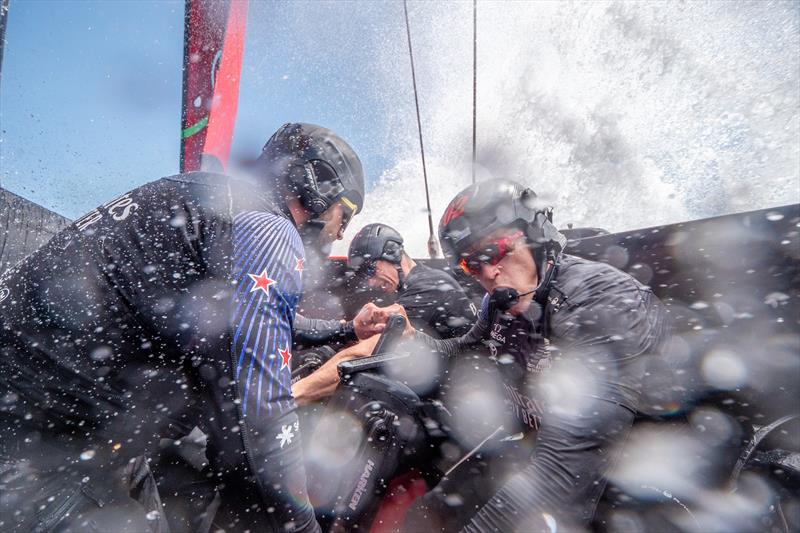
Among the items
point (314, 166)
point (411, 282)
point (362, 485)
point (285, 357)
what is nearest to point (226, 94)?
point (411, 282)

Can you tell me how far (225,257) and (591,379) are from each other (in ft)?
5.78

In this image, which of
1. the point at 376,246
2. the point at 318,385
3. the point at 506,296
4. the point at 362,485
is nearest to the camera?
the point at 362,485

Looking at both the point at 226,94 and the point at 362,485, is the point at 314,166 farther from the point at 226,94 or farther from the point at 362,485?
the point at 226,94

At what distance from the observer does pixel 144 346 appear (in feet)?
4.50

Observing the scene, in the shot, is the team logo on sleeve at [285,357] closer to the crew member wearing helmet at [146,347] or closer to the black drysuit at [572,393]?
the crew member wearing helmet at [146,347]

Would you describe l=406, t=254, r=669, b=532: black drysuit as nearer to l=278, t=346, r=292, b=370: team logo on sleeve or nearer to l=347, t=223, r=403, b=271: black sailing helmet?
→ l=278, t=346, r=292, b=370: team logo on sleeve

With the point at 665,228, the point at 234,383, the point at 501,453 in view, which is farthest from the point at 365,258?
the point at 234,383

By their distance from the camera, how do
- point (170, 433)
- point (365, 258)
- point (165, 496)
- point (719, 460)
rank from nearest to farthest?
point (170, 433)
point (719, 460)
point (165, 496)
point (365, 258)

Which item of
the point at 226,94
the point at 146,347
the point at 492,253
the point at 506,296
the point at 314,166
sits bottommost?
the point at 506,296

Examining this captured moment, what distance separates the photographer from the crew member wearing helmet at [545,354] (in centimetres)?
173

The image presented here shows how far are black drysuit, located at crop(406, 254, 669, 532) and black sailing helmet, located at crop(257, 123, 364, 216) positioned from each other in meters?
1.38

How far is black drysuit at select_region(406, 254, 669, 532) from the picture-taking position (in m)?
1.72

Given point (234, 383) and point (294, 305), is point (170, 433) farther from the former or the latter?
point (294, 305)

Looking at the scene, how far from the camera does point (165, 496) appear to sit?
2.25 metres
